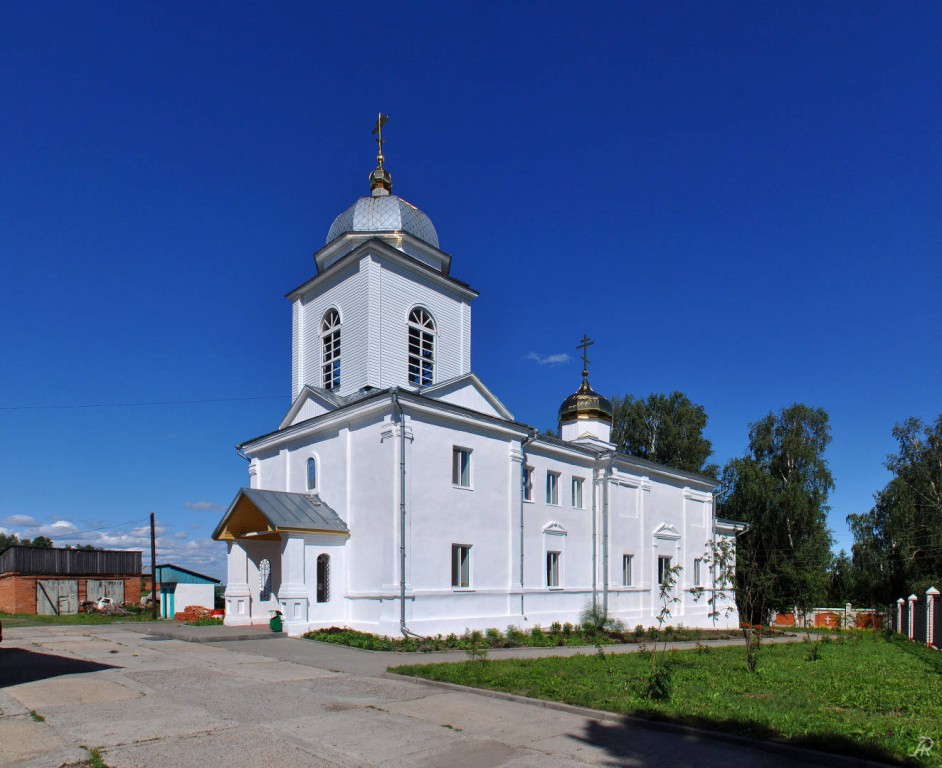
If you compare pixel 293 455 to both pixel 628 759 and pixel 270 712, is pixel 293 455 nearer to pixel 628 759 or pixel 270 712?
pixel 270 712

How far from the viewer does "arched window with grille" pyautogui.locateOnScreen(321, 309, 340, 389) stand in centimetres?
2269

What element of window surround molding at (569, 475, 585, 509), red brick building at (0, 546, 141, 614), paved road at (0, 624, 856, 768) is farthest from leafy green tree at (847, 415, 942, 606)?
red brick building at (0, 546, 141, 614)

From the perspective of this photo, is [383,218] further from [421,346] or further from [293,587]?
[293,587]

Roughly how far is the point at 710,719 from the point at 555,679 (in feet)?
10.2

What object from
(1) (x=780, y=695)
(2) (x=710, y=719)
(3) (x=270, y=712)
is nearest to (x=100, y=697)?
(3) (x=270, y=712)

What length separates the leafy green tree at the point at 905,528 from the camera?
1446 inches

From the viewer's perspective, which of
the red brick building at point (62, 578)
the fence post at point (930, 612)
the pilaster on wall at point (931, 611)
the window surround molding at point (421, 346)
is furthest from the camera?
the red brick building at point (62, 578)

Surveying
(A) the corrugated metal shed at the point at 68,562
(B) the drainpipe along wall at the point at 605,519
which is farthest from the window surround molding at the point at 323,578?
(A) the corrugated metal shed at the point at 68,562

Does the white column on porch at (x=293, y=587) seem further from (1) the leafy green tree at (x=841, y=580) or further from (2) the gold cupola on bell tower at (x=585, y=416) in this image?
(1) the leafy green tree at (x=841, y=580)

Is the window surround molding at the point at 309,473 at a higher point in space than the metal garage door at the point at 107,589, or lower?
higher

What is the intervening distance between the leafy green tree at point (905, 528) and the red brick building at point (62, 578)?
38.5m

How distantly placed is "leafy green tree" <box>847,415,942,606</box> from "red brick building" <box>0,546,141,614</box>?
3846 cm

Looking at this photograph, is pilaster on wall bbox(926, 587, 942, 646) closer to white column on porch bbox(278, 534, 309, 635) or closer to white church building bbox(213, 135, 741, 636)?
white church building bbox(213, 135, 741, 636)

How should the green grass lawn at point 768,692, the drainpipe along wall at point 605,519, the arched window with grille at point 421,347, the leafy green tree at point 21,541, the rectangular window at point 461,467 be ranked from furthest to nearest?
the leafy green tree at point 21,541 < the drainpipe along wall at point 605,519 < the arched window with grille at point 421,347 < the rectangular window at point 461,467 < the green grass lawn at point 768,692
